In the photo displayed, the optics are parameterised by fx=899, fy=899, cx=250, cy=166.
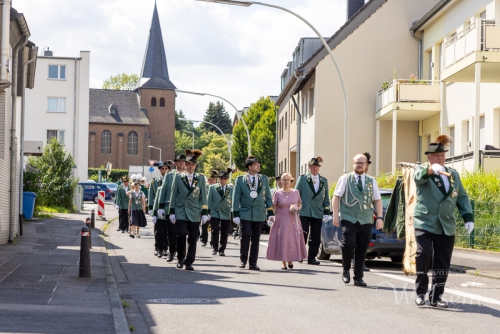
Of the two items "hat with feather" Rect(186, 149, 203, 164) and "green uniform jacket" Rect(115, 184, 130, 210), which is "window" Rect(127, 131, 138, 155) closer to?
"green uniform jacket" Rect(115, 184, 130, 210)

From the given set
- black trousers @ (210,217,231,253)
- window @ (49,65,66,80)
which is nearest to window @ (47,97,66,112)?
window @ (49,65,66,80)

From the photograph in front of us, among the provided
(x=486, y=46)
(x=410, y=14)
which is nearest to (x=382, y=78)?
(x=410, y=14)

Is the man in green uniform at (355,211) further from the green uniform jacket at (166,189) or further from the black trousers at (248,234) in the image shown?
the green uniform jacket at (166,189)

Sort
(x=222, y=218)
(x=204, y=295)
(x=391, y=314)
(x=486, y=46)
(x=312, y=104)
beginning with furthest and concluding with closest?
(x=312, y=104) → (x=486, y=46) → (x=222, y=218) → (x=204, y=295) → (x=391, y=314)

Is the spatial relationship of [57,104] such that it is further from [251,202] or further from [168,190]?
[251,202]

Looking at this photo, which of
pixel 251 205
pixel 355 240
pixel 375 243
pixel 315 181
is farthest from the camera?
pixel 315 181

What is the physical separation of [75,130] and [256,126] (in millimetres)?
15424

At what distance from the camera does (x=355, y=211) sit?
1223cm

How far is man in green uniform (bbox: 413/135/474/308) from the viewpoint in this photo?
31.7 ft

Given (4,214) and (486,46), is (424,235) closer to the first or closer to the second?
(4,214)

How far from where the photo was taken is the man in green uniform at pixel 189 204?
14477mm

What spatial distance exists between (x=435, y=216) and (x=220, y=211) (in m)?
10.2

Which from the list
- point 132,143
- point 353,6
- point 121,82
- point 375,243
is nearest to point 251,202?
point 375,243

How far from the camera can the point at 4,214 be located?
807 inches
